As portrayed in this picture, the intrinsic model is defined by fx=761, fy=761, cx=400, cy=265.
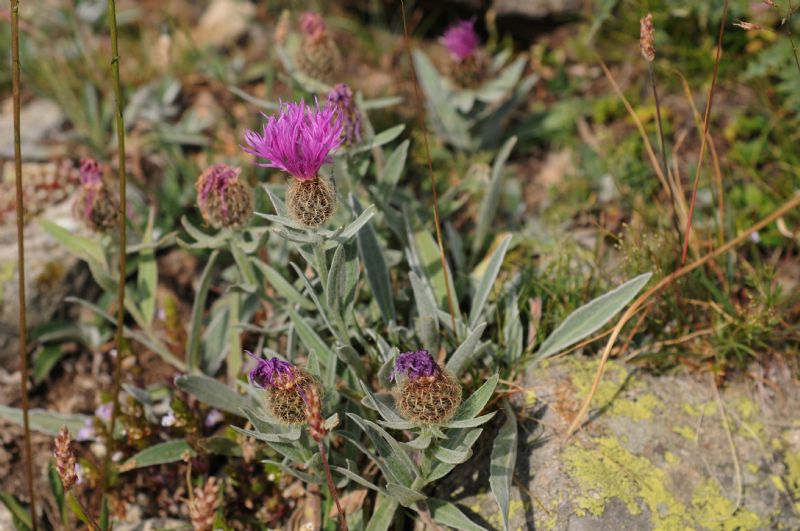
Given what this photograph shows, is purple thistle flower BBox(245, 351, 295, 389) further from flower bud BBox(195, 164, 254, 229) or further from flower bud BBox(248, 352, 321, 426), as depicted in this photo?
flower bud BBox(195, 164, 254, 229)

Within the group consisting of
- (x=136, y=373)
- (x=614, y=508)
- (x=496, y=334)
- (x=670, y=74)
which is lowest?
(x=136, y=373)

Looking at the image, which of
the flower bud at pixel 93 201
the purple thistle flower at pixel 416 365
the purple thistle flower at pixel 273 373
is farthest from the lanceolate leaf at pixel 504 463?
the flower bud at pixel 93 201

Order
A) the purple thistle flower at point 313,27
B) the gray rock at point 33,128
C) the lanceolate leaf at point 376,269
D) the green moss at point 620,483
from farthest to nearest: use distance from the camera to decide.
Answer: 1. the gray rock at point 33,128
2. the purple thistle flower at point 313,27
3. the lanceolate leaf at point 376,269
4. the green moss at point 620,483

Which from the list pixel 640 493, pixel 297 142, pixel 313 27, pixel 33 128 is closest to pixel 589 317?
pixel 640 493

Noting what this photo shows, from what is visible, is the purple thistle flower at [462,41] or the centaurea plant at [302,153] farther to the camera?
the purple thistle flower at [462,41]

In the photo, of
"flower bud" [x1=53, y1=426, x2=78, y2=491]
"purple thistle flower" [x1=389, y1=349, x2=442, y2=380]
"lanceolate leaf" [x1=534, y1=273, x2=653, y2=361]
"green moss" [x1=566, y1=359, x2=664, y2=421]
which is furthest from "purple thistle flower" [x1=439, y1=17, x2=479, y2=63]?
"flower bud" [x1=53, y1=426, x2=78, y2=491]

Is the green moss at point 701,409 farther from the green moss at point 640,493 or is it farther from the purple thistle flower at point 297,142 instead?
the purple thistle flower at point 297,142

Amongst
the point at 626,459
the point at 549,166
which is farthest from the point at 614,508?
the point at 549,166

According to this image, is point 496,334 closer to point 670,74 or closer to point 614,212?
point 614,212
